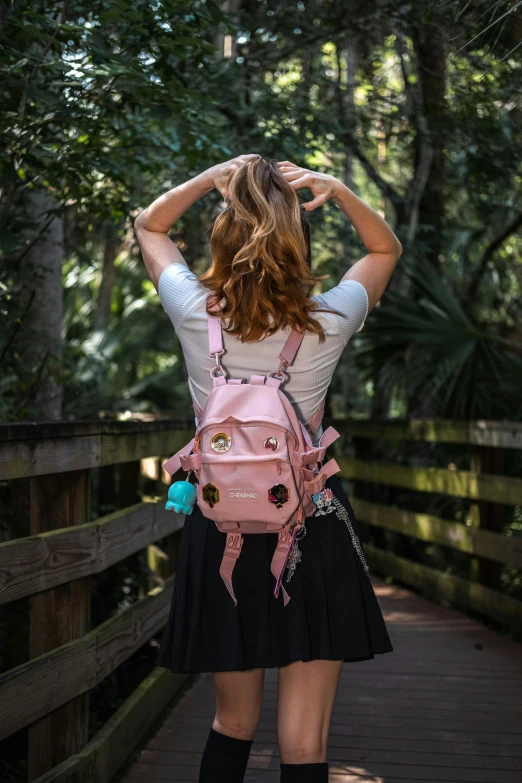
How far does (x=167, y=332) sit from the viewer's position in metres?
14.4

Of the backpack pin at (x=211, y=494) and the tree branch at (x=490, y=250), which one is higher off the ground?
the tree branch at (x=490, y=250)

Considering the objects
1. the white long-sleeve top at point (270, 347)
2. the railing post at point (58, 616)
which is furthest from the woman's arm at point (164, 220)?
the railing post at point (58, 616)

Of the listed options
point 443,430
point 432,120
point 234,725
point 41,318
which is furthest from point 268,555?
point 432,120

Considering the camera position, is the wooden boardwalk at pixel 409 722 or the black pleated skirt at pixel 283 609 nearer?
the black pleated skirt at pixel 283 609

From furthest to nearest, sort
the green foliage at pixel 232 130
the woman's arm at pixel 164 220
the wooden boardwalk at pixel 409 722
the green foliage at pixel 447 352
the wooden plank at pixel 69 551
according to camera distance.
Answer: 1. the green foliage at pixel 447 352
2. the green foliage at pixel 232 130
3. the wooden boardwalk at pixel 409 722
4. the wooden plank at pixel 69 551
5. the woman's arm at pixel 164 220

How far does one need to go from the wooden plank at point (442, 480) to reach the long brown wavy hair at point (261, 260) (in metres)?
3.51

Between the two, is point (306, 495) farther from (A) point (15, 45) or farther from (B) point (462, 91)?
(B) point (462, 91)

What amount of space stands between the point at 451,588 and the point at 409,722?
2.44 metres

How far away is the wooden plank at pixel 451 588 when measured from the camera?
5520 millimetres

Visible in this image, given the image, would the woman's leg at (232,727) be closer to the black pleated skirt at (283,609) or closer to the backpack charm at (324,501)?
the black pleated skirt at (283,609)

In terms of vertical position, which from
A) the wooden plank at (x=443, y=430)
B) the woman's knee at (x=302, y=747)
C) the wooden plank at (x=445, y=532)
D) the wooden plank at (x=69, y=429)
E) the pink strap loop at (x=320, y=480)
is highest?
the wooden plank at (x=443, y=430)

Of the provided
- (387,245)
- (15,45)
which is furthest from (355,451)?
(387,245)

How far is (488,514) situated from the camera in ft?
19.3

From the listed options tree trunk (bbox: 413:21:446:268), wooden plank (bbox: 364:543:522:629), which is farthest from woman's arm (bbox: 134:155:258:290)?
tree trunk (bbox: 413:21:446:268)
